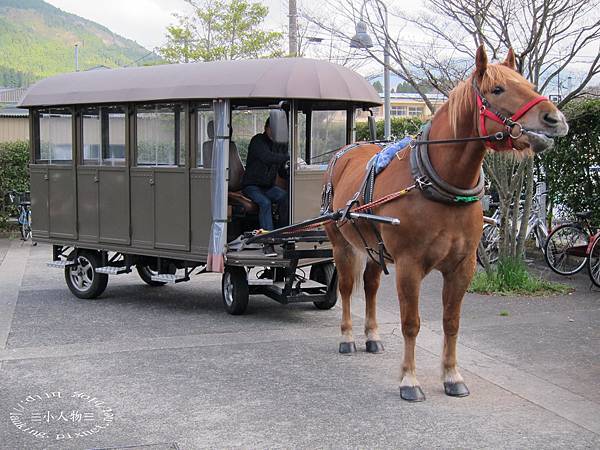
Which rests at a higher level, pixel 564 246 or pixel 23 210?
pixel 23 210

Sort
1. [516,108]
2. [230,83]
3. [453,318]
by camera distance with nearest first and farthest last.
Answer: [516,108]
[453,318]
[230,83]

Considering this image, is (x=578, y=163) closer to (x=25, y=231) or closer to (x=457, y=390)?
(x=457, y=390)

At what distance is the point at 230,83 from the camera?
28.4ft

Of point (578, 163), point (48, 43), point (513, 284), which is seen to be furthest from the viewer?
point (48, 43)

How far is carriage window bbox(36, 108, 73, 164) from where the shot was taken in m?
10.6

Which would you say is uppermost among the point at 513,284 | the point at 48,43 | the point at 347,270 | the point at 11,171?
the point at 48,43

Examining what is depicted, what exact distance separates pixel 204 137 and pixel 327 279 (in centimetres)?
226

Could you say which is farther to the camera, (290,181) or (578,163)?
(578,163)

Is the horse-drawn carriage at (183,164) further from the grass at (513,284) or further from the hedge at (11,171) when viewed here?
the hedge at (11,171)

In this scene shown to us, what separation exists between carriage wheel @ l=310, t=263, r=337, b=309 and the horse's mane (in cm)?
380

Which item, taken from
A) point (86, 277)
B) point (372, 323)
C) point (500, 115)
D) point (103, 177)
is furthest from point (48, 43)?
point (500, 115)

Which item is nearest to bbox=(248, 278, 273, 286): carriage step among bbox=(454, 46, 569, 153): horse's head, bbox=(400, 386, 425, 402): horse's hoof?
bbox=(400, 386, 425, 402): horse's hoof

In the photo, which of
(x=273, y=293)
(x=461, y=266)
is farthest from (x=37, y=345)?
(x=461, y=266)

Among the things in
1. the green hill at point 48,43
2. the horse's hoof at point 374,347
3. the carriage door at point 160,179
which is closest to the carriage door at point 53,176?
the carriage door at point 160,179
